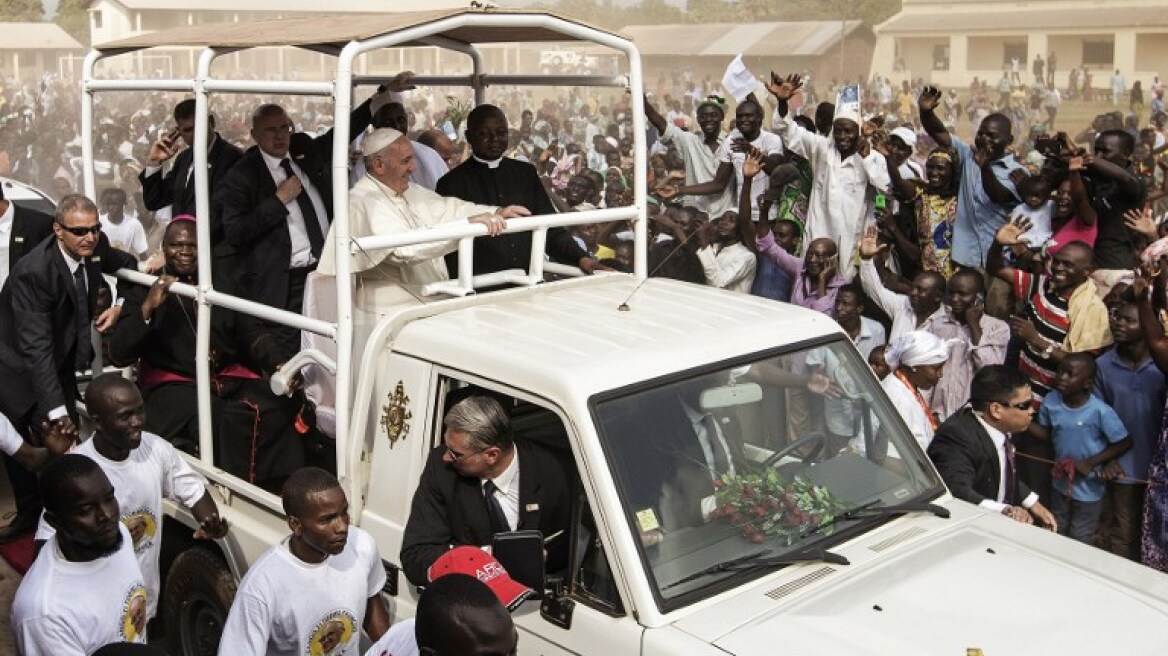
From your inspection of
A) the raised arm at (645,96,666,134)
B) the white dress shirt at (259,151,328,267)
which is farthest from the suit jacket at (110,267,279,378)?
the raised arm at (645,96,666,134)

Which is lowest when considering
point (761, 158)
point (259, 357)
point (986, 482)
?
point (986, 482)

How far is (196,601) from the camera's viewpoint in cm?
543

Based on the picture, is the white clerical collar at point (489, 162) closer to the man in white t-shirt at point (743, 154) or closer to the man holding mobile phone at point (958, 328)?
the man holding mobile phone at point (958, 328)

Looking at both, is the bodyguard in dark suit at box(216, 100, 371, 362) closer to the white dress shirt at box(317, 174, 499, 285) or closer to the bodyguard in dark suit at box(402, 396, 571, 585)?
the white dress shirt at box(317, 174, 499, 285)

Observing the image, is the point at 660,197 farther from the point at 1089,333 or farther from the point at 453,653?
the point at 453,653

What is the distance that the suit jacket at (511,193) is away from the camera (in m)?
6.18

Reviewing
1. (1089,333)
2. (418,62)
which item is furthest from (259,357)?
(418,62)

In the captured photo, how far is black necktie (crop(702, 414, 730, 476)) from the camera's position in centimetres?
415

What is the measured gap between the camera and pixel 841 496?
4.29 meters

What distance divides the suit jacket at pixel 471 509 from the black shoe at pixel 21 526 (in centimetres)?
285

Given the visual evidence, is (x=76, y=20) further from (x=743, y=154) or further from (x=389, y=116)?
(x=389, y=116)

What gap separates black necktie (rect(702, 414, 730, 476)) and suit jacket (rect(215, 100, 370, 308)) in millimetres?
2677

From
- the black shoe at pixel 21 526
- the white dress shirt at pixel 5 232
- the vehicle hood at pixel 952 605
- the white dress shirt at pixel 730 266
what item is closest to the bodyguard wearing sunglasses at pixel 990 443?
the vehicle hood at pixel 952 605

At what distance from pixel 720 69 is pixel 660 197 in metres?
22.4
